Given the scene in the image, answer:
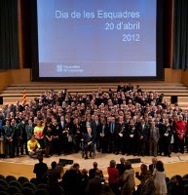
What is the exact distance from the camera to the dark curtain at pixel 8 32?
1991 cm

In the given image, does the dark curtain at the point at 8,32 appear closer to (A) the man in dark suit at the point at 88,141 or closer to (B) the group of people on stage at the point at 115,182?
(A) the man in dark suit at the point at 88,141

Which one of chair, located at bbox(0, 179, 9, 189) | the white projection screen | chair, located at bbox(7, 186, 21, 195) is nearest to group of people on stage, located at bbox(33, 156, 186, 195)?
chair, located at bbox(7, 186, 21, 195)

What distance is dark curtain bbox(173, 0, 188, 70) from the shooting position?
19953 mm

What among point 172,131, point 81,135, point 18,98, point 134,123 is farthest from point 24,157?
point 18,98

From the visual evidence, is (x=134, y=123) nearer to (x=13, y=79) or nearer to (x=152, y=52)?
(x=152, y=52)

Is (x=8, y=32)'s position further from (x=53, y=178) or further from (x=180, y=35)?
(x=53, y=178)

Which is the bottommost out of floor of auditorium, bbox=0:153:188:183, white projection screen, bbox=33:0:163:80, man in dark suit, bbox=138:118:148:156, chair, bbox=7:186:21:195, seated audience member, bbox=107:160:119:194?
floor of auditorium, bbox=0:153:188:183

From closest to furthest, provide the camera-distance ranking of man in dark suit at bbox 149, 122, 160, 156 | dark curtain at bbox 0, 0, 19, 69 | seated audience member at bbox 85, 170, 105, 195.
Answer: seated audience member at bbox 85, 170, 105, 195, man in dark suit at bbox 149, 122, 160, 156, dark curtain at bbox 0, 0, 19, 69

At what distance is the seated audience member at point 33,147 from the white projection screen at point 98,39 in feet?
25.1

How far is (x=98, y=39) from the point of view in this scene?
19984mm

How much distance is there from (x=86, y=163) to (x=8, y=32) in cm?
976

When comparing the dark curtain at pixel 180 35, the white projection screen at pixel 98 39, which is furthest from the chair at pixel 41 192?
the dark curtain at pixel 180 35

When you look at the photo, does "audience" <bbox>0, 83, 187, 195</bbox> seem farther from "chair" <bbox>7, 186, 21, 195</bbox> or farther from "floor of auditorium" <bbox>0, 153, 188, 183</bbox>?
"chair" <bbox>7, 186, 21, 195</bbox>

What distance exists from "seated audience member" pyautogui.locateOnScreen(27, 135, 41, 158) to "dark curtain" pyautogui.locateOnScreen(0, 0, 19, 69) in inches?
322
